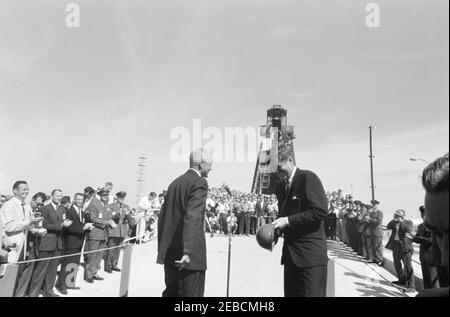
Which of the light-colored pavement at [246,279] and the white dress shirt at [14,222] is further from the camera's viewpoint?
the light-colored pavement at [246,279]

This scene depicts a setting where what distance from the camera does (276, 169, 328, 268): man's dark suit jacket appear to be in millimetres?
3156

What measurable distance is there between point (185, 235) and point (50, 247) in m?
4.19

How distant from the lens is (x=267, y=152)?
55.3 m

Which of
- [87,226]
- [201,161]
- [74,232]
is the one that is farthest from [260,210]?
[201,161]

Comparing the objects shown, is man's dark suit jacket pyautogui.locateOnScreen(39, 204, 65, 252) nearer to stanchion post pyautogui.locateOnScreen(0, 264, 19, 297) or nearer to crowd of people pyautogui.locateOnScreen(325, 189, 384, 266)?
stanchion post pyautogui.locateOnScreen(0, 264, 19, 297)

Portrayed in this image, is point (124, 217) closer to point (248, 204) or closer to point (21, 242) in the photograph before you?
point (21, 242)

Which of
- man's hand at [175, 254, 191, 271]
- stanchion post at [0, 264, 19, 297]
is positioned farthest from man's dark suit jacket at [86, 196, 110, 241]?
man's hand at [175, 254, 191, 271]

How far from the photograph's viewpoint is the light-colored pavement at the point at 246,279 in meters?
6.30

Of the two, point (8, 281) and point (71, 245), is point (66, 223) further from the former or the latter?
point (8, 281)

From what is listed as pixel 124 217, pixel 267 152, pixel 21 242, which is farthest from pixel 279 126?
pixel 21 242

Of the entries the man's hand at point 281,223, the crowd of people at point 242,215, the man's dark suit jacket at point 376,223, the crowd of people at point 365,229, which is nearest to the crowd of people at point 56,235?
the man's hand at point 281,223

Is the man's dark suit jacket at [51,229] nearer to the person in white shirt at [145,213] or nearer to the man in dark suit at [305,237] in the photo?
the man in dark suit at [305,237]
